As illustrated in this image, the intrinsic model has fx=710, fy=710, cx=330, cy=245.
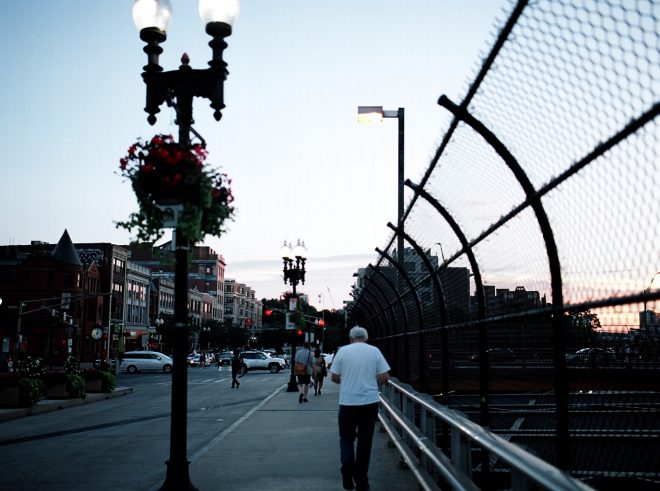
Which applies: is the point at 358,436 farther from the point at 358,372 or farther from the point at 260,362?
the point at 260,362

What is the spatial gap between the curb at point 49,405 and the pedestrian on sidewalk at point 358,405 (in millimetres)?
11747

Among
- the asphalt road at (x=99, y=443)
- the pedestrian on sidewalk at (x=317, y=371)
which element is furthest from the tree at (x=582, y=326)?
the pedestrian on sidewalk at (x=317, y=371)

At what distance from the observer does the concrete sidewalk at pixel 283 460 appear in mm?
8062

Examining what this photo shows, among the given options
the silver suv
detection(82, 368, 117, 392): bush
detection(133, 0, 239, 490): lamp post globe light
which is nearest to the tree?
detection(133, 0, 239, 490): lamp post globe light

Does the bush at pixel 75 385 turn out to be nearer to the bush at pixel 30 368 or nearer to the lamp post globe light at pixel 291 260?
the bush at pixel 30 368

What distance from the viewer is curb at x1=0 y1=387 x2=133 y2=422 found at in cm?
1702

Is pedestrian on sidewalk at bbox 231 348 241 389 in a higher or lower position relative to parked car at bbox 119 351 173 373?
higher

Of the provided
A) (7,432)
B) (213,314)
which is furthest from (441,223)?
(213,314)

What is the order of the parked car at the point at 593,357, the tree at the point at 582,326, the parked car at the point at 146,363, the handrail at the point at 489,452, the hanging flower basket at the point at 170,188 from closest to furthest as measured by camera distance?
the handrail at the point at 489,452, the tree at the point at 582,326, the parked car at the point at 593,357, the hanging flower basket at the point at 170,188, the parked car at the point at 146,363

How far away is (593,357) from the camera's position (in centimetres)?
577

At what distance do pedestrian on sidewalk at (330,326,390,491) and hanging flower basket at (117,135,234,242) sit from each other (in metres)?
2.15

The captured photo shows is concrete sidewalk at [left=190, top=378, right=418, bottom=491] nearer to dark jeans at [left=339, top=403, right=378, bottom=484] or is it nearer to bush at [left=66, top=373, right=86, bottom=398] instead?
dark jeans at [left=339, top=403, right=378, bottom=484]

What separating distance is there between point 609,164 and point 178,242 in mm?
5179

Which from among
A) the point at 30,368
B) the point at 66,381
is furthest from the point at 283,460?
the point at 66,381
